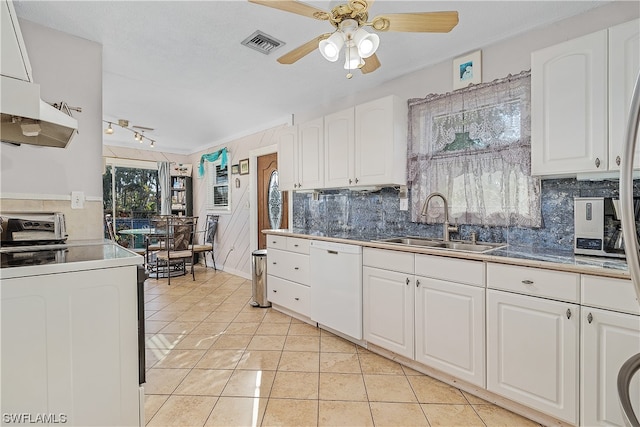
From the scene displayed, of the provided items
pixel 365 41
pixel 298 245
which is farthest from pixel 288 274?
pixel 365 41

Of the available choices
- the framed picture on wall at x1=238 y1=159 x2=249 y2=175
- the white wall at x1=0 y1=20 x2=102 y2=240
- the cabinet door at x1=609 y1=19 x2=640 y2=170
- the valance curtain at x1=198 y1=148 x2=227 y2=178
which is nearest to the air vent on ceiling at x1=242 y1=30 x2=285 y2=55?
the white wall at x1=0 y1=20 x2=102 y2=240

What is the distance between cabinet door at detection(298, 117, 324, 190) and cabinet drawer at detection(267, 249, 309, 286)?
78cm

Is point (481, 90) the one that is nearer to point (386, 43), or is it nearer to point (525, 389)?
point (386, 43)

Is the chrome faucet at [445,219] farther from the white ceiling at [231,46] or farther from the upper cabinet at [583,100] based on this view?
the white ceiling at [231,46]

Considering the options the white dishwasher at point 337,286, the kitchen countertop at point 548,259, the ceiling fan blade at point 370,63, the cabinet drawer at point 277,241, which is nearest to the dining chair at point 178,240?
the cabinet drawer at point 277,241

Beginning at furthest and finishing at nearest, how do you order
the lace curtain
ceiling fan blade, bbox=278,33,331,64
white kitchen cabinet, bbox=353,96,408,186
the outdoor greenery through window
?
the outdoor greenery through window < white kitchen cabinet, bbox=353,96,408,186 < the lace curtain < ceiling fan blade, bbox=278,33,331,64

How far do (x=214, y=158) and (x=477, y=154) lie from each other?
461 centimetres

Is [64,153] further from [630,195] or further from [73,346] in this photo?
[630,195]

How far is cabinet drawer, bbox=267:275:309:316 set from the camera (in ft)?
10.3

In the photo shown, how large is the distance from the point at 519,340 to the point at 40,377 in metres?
2.20

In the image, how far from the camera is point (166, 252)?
491 centimetres

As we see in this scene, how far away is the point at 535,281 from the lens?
5.37 feet

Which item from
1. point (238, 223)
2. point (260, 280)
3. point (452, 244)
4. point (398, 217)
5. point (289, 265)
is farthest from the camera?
point (238, 223)

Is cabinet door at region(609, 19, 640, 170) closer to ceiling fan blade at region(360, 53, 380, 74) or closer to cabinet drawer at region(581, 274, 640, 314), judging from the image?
cabinet drawer at region(581, 274, 640, 314)
